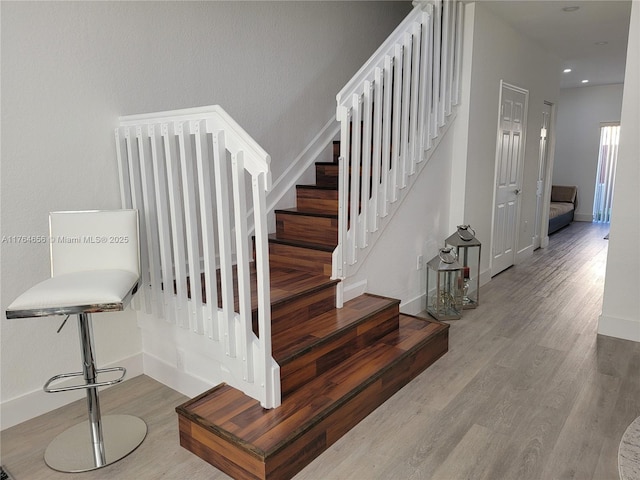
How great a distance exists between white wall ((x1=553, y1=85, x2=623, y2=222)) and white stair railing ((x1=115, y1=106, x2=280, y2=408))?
8.80m

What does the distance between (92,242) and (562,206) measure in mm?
8347

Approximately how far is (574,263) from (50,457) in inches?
226

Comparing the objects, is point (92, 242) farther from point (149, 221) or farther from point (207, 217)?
point (207, 217)

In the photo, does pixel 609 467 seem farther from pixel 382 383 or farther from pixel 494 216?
pixel 494 216

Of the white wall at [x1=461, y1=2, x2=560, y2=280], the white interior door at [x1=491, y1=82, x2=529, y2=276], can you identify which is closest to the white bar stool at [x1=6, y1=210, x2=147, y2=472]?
the white wall at [x1=461, y1=2, x2=560, y2=280]

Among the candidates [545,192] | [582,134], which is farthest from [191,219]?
[582,134]

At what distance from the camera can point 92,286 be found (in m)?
1.82

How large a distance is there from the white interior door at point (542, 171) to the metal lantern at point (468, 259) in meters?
2.44

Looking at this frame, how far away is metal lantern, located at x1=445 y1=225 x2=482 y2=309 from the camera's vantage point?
12.6 feet

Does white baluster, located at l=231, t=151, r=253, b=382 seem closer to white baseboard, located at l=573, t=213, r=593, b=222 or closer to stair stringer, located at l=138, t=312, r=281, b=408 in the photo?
stair stringer, located at l=138, t=312, r=281, b=408

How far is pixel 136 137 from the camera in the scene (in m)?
2.41

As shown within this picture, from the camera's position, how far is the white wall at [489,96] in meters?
4.09

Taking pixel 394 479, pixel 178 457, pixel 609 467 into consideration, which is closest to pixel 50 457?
pixel 178 457

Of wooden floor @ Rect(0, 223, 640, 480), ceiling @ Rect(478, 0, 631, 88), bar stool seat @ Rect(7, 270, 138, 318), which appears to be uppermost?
ceiling @ Rect(478, 0, 631, 88)
